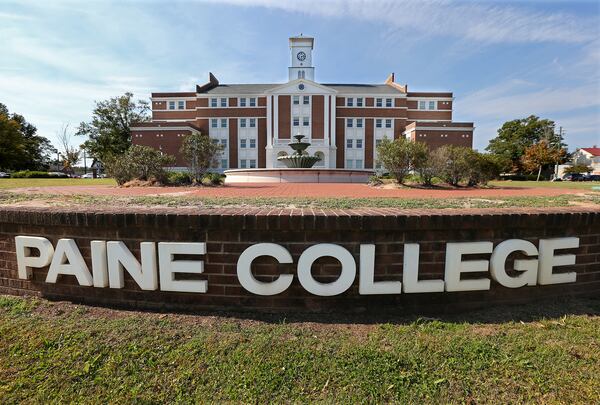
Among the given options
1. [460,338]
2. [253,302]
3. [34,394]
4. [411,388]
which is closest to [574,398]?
[460,338]

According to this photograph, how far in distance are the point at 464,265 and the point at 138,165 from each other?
1608cm

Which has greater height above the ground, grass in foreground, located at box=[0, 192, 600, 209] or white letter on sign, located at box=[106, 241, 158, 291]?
Result: grass in foreground, located at box=[0, 192, 600, 209]

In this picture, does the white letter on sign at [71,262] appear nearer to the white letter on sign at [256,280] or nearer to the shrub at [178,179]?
the white letter on sign at [256,280]

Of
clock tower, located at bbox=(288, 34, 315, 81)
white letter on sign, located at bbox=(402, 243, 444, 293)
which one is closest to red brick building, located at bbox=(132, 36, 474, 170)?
clock tower, located at bbox=(288, 34, 315, 81)

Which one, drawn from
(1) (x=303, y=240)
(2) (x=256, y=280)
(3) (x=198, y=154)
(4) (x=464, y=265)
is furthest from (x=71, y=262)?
(3) (x=198, y=154)

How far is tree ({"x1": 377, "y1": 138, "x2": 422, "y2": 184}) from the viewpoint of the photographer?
16.2 metres

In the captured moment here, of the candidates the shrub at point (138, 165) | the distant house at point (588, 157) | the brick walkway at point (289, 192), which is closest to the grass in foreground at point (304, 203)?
the brick walkway at point (289, 192)

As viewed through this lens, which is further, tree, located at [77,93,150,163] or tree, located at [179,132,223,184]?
tree, located at [77,93,150,163]

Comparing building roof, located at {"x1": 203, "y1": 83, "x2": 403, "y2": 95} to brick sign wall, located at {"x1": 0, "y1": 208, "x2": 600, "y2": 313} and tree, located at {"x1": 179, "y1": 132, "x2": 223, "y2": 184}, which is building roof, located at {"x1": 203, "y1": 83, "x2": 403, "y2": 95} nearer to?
tree, located at {"x1": 179, "y1": 132, "x2": 223, "y2": 184}

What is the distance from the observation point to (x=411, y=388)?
1990 millimetres

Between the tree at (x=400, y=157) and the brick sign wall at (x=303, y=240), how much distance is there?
13823 millimetres

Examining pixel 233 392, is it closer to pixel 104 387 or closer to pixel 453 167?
pixel 104 387

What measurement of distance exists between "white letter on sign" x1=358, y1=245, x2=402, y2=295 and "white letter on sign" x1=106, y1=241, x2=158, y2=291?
1.89m

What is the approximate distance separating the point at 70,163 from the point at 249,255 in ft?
244
